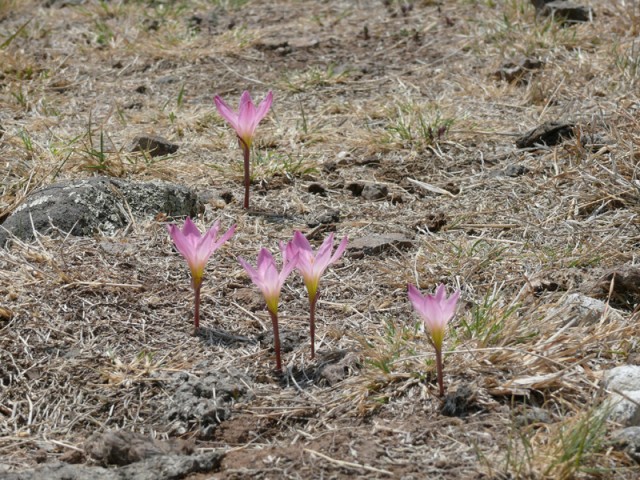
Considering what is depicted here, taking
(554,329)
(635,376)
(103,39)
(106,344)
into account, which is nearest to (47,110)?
(103,39)

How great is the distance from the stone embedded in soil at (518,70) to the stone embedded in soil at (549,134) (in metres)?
0.95

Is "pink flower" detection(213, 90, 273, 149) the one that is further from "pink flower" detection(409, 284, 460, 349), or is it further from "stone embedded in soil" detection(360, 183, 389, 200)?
"pink flower" detection(409, 284, 460, 349)

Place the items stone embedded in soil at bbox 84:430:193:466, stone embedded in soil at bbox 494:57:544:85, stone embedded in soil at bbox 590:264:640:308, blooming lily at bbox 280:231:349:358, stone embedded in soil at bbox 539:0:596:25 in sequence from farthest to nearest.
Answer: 1. stone embedded in soil at bbox 539:0:596:25
2. stone embedded in soil at bbox 494:57:544:85
3. stone embedded in soil at bbox 590:264:640:308
4. blooming lily at bbox 280:231:349:358
5. stone embedded in soil at bbox 84:430:193:466

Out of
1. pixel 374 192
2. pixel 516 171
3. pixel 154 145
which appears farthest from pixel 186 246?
pixel 516 171

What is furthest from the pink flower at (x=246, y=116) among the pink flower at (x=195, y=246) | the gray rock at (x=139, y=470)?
the gray rock at (x=139, y=470)

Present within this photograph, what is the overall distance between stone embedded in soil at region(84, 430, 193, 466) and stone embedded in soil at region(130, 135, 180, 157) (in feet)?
7.74

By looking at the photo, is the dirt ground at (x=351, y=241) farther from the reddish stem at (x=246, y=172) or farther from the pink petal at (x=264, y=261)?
the pink petal at (x=264, y=261)

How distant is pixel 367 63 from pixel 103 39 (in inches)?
76.9

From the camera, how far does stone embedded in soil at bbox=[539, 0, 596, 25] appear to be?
6.30m

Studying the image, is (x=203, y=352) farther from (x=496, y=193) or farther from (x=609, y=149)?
(x=609, y=149)

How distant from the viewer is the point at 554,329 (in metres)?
2.98

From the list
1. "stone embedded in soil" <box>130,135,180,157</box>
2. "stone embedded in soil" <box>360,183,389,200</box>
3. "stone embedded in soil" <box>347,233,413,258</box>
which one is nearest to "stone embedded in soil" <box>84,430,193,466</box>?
"stone embedded in soil" <box>347,233,413,258</box>

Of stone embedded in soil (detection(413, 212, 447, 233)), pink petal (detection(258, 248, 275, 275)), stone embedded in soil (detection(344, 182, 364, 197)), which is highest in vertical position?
pink petal (detection(258, 248, 275, 275))

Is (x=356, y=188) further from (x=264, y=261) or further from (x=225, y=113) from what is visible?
(x=264, y=261)
